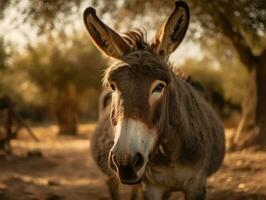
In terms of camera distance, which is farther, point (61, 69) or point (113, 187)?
point (61, 69)

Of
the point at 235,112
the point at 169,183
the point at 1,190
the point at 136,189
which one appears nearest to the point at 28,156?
the point at 1,190

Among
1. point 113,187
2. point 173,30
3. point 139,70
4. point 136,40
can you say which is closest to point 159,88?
point 139,70

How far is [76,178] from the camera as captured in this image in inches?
375

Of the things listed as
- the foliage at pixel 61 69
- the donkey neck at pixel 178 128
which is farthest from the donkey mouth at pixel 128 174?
the foliage at pixel 61 69

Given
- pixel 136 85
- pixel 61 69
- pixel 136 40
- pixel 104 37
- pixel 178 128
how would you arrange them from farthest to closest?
pixel 61 69 → pixel 178 128 → pixel 136 40 → pixel 104 37 → pixel 136 85

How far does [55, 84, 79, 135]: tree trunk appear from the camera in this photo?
77.4 feet

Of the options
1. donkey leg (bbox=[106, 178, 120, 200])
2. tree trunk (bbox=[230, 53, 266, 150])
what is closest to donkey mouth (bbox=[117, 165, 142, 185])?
donkey leg (bbox=[106, 178, 120, 200])

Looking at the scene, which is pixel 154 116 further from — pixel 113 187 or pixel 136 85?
pixel 113 187

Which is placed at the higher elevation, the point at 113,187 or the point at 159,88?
the point at 159,88

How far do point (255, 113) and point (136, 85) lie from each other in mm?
8604

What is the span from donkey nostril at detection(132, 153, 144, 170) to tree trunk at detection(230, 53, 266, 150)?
8425 mm

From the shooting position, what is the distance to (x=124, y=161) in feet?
9.23

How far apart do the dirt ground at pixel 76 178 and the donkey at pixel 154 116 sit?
9.19 ft

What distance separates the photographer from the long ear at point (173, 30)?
11.2 ft
